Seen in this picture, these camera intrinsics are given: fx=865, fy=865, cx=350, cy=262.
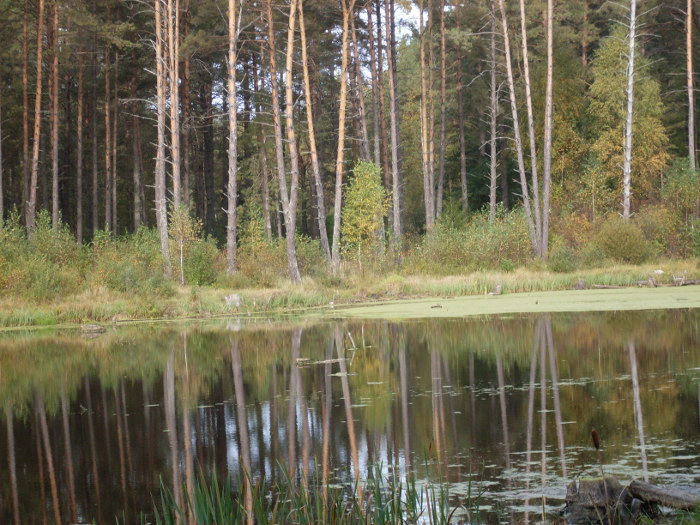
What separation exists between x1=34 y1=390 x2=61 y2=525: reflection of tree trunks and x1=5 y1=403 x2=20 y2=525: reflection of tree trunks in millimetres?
290

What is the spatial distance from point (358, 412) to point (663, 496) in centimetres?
472

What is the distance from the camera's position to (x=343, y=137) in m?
30.5

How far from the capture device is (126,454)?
341 inches

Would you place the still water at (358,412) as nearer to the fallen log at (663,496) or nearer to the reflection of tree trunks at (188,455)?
the reflection of tree trunks at (188,455)

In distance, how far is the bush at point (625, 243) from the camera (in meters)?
27.5

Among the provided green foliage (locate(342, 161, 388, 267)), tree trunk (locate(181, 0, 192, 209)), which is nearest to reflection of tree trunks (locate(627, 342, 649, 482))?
green foliage (locate(342, 161, 388, 267))

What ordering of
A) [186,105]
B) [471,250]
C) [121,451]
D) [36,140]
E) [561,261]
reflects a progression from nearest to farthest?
[121,451] < [561,261] < [471,250] < [36,140] < [186,105]

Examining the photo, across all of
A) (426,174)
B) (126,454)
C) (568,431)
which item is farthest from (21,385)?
(426,174)

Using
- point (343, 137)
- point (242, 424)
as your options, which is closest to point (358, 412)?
point (242, 424)

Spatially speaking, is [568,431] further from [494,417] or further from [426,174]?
[426,174]

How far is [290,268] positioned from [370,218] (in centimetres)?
473

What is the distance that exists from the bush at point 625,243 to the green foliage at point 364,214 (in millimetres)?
7741

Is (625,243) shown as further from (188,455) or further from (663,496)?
(663,496)

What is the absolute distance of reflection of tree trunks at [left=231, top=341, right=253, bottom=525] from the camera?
632cm
